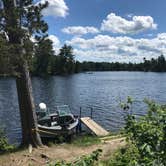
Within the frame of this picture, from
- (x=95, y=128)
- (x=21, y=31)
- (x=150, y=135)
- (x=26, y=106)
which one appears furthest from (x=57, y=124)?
(x=150, y=135)

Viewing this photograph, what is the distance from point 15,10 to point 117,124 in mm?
16615

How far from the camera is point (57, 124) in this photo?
1900cm

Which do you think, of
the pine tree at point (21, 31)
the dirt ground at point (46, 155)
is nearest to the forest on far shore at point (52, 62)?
the pine tree at point (21, 31)

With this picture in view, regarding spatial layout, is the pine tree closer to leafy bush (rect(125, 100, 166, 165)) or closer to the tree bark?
the tree bark

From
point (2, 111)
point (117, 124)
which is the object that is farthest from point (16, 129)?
point (2, 111)

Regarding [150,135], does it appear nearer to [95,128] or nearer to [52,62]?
[95,128]

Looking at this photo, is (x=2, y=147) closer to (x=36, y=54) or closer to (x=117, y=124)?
(x=36, y=54)

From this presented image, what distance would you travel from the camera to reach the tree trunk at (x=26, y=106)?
11844 millimetres

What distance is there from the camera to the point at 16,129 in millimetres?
24406

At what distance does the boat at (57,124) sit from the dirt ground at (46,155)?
14.3ft

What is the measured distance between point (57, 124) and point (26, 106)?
278 inches

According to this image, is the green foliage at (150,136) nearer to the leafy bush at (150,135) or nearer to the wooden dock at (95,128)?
the leafy bush at (150,135)

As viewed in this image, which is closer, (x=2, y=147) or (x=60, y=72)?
(x=2, y=147)

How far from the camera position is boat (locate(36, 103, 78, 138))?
56.5ft
